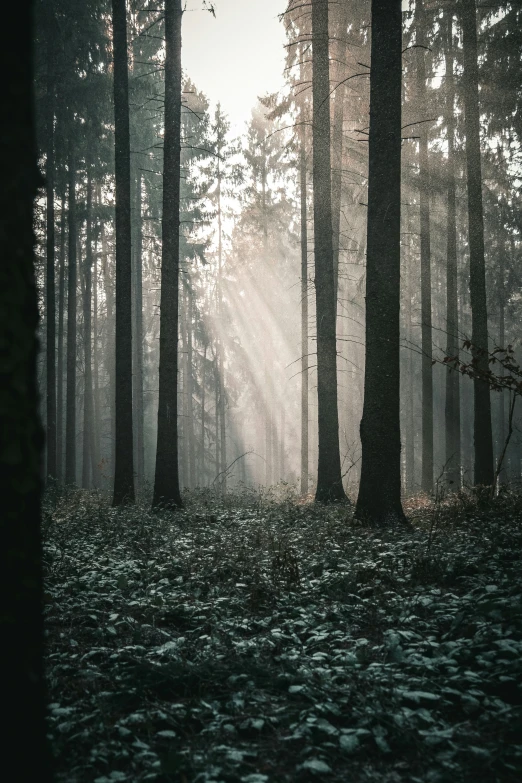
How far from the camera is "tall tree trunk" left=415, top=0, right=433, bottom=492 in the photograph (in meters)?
14.6

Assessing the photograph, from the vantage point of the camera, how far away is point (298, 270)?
31812mm

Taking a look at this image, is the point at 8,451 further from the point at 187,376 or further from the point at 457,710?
the point at 187,376

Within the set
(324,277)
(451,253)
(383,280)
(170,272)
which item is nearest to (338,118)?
(451,253)

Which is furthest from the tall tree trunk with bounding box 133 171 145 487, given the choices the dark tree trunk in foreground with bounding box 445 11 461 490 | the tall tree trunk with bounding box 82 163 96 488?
the dark tree trunk in foreground with bounding box 445 11 461 490

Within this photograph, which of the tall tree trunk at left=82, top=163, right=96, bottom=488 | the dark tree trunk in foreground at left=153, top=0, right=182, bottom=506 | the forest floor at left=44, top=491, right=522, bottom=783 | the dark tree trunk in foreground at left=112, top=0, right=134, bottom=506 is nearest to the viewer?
the forest floor at left=44, top=491, right=522, bottom=783

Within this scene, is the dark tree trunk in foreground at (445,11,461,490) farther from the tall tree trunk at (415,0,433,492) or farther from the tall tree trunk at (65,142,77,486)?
the tall tree trunk at (65,142,77,486)

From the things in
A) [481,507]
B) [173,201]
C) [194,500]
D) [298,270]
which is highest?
[298,270]

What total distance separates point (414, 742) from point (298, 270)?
30627mm

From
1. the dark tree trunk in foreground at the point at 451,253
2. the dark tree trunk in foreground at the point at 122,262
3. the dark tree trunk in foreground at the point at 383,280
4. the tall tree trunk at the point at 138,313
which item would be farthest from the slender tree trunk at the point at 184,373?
the dark tree trunk in foreground at the point at 383,280

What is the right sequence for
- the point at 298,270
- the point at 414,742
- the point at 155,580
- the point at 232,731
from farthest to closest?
the point at 298,270 < the point at 155,580 < the point at 232,731 < the point at 414,742

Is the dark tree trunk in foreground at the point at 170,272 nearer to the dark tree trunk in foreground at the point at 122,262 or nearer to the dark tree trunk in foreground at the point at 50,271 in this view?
the dark tree trunk in foreground at the point at 122,262

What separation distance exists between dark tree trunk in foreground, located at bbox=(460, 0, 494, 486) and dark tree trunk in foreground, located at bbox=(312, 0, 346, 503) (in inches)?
141

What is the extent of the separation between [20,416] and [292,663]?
268 cm

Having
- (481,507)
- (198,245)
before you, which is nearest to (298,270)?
(198,245)
